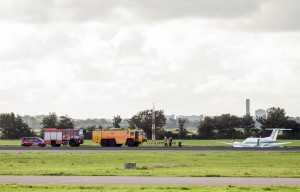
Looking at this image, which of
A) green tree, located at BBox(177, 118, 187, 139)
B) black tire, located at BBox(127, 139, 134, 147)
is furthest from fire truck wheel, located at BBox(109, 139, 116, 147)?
green tree, located at BBox(177, 118, 187, 139)

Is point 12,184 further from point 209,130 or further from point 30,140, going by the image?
point 209,130

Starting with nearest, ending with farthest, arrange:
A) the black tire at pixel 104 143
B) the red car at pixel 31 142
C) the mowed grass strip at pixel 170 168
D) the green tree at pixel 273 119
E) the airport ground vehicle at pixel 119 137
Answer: the mowed grass strip at pixel 170 168, the airport ground vehicle at pixel 119 137, the black tire at pixel 104 143, the red car at pixel 31 142, the green tree at pixel 273 119

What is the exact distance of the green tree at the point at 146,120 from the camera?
573ft

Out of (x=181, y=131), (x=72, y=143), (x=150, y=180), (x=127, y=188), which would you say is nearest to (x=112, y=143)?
(x=72, y=143)

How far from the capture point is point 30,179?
39.3m

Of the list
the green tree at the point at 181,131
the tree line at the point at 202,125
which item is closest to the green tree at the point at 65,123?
the tree line at the point at 202,125

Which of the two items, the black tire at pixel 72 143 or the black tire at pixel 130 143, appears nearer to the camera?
the black tire at pixel 130 143

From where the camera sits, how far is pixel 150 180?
38.2 m

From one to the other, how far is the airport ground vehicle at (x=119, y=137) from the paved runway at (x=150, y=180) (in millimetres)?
61136

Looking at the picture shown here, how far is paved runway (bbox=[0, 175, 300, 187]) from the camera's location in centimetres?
3600

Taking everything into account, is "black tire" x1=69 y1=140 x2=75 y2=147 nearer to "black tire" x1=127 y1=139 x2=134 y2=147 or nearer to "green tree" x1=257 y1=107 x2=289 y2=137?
"black tire" x1=127 y1=139 x2=134 y2=147

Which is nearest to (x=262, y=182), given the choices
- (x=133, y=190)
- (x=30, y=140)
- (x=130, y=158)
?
(x=133, y=190)

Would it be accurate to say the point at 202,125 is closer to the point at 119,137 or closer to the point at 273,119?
the point at 273,119

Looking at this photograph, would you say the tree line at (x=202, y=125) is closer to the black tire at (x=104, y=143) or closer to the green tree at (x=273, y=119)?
the green tree at (x=273, y=119)
